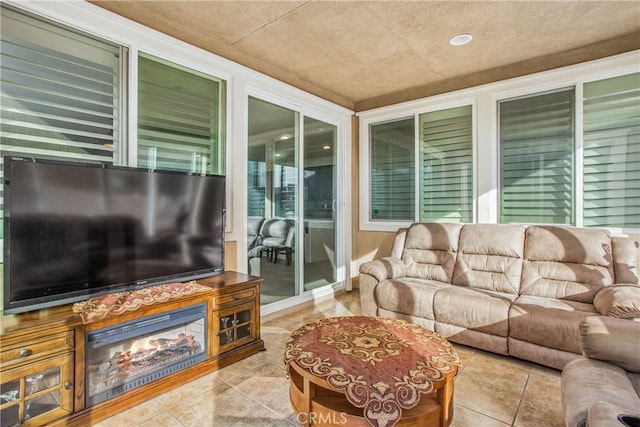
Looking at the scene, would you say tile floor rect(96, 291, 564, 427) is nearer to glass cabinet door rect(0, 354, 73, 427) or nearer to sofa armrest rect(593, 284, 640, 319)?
glass cabinet door rect(0, 354, 73, 427)

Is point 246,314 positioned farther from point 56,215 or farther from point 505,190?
point 505,190

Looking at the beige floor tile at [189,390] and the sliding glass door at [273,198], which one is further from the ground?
the sliding glass door at [273,198]

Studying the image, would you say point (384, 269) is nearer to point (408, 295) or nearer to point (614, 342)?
point (408, 295)

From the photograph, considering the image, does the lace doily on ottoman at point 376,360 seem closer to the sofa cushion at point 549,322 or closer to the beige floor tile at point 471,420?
the beige floor tile at point 471,420

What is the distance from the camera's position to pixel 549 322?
7.63 ft

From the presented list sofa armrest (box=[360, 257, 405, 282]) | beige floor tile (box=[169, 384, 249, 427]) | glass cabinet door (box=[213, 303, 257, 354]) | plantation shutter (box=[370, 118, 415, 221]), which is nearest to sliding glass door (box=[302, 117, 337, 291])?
plantation shutter (box=[370, 118, 415, 221])

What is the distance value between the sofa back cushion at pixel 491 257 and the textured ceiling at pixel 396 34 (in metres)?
1.69

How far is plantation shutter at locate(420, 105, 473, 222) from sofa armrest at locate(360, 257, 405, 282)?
952 millimetres

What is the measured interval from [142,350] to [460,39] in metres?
3.47

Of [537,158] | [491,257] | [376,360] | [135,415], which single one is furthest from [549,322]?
[135,415]

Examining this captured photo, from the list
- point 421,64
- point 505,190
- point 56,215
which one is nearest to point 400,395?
point 56,215

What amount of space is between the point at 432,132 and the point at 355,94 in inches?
44.5

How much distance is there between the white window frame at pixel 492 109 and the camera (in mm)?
2980

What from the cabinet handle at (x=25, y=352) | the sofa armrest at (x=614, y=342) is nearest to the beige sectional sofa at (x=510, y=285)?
the sofa armrest at (x=614, y=342)
